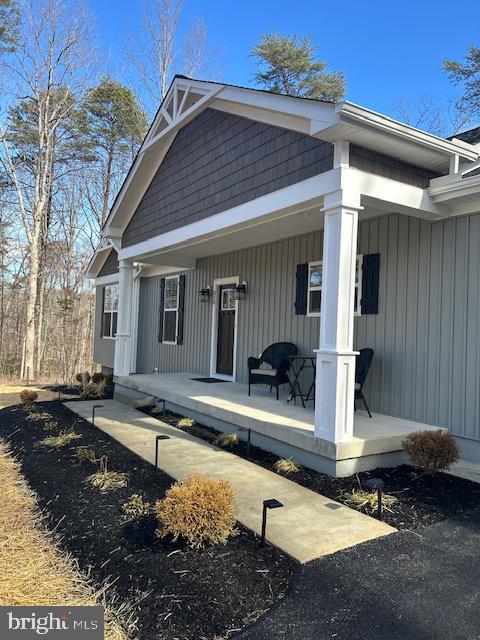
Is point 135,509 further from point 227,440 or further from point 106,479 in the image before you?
point 227,440

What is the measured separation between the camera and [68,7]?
15117 millimetres

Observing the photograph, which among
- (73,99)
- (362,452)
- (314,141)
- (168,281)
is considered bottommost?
(362,452)

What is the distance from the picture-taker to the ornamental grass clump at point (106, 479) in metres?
3.80

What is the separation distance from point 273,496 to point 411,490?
1186 millimetres

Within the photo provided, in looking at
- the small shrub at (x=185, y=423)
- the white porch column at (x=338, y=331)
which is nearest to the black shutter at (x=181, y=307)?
the small shrub at (x=185, y=423)

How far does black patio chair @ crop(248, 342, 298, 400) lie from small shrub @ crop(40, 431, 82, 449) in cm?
236

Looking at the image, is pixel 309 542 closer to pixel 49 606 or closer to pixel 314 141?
pixel 49 606

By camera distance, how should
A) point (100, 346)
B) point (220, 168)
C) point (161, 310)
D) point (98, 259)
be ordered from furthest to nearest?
point (100, 346) → point (98, 259) → point (161, 310) → point (220, 168)

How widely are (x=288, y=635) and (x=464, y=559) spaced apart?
52.2 inches

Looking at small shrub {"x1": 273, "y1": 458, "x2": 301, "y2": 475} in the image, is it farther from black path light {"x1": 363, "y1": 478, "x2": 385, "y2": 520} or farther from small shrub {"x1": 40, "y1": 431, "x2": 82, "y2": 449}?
small shrub {"x1": 40, "y1": 431, "x2": 82, "y2": 449}

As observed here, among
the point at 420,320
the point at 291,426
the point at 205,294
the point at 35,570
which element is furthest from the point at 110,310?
the point at 35,570

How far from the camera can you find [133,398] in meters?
7.77

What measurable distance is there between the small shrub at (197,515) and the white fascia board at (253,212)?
288cm

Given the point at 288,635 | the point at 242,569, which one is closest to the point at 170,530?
the point at 242,569
